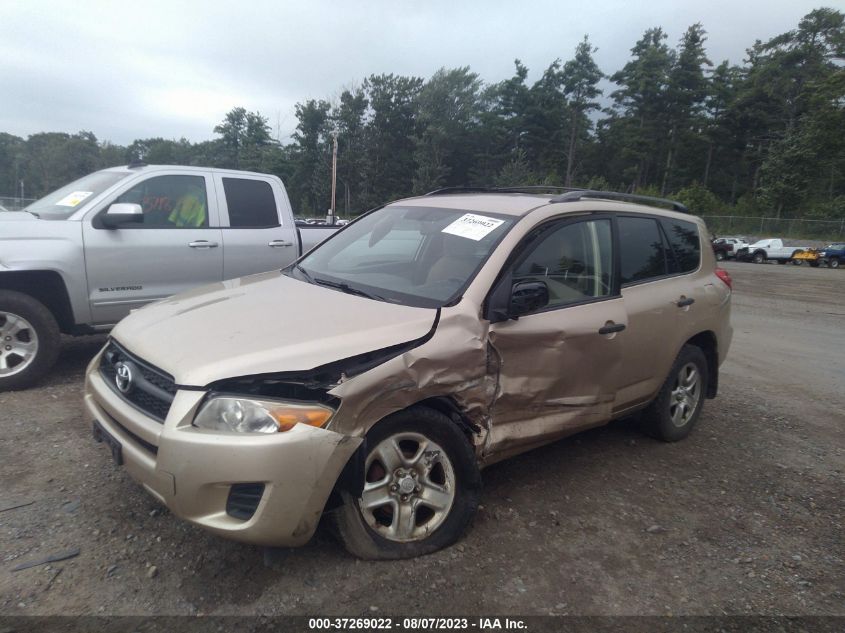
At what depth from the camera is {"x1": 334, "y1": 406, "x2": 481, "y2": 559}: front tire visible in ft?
8.43

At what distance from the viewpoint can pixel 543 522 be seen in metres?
3.17

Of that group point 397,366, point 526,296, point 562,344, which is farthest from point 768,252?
point 397,366

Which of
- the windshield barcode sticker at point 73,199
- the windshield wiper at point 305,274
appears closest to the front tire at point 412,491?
the windshield wiper at point 305,274

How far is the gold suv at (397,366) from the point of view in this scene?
2295 millimetres

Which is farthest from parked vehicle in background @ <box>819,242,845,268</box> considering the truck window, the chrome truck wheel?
the chrome truck wheel

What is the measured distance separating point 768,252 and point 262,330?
4120cm

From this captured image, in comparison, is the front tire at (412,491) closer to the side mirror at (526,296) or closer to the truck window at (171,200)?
the side mirror at (526,296)

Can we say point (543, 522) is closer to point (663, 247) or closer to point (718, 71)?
point (663, 247)

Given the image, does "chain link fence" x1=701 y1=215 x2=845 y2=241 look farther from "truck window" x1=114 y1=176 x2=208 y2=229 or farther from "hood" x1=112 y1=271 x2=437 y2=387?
"hood" x1=112 y1=271 x2=437 y2=387

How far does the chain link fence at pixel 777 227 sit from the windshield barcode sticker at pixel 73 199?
4772cm

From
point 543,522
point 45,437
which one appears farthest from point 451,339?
point 45,437

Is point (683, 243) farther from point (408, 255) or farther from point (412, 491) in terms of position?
point (412, 491)

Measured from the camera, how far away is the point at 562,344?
3.22 metres

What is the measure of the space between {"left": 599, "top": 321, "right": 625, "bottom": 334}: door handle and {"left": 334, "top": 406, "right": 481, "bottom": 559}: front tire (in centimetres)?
120
